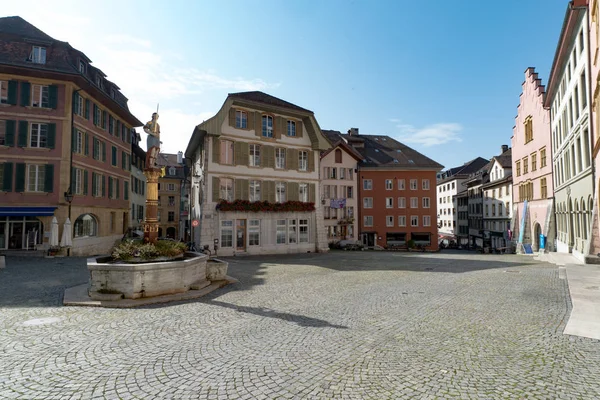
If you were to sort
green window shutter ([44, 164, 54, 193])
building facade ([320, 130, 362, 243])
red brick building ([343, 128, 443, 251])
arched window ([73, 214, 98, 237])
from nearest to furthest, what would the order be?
green window shutter ([44, 164, 54, 193]), arched window ([73, 214, 98, 237]), building facade ([320, 130, 362, 243]), red brick building ([343, 128, 443, 251])

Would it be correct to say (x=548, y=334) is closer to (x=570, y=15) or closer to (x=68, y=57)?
(x=570, y=15)

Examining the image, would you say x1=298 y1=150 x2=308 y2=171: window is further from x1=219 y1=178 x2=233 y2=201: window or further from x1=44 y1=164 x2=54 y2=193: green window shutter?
x1=44 y1=164 x2=54 y2=193: green window shutter

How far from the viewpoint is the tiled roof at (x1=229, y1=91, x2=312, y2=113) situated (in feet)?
83.7

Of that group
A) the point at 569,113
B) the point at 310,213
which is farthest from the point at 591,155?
the point at 310,213

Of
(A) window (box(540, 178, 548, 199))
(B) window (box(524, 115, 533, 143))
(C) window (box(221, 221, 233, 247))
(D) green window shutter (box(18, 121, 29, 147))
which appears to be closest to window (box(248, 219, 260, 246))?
(C) window (box(221, 221, 233, 247))

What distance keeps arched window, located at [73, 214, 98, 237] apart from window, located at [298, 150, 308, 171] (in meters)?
17.0

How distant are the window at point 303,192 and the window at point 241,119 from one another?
22.1 feet

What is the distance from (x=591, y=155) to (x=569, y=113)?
604 centimetres

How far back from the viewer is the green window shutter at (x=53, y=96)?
22250 millimetres

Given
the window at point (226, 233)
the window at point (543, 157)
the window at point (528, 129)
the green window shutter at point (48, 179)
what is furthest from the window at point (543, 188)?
the green window shutter at point (48, 179)

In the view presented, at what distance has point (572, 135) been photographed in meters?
20.9

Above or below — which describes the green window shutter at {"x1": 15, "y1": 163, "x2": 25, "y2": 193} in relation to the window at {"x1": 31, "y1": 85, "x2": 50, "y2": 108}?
below

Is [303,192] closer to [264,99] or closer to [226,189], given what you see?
[226,189]

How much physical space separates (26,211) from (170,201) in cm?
3394
